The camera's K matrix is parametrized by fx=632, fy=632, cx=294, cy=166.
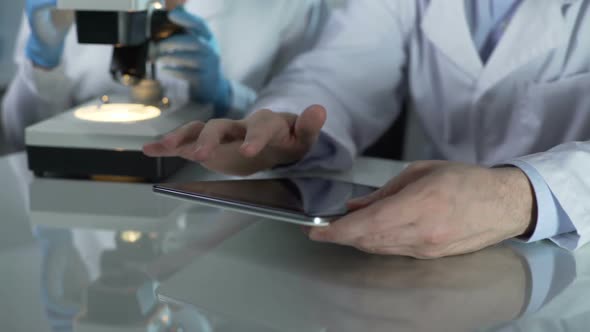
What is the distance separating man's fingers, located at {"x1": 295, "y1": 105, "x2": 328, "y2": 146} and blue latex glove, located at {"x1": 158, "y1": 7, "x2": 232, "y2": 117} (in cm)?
37

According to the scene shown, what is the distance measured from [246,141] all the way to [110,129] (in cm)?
29

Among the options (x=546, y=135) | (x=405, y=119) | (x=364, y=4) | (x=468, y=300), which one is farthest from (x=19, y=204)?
(x=405, y=119)

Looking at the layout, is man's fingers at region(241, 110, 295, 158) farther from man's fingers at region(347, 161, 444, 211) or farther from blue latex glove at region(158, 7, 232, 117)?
blue latex glove at region(158, 7, 232, 117)

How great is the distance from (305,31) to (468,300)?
127 centimetres

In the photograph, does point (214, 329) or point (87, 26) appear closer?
point (214, 329)

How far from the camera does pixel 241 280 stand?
2.20 ft

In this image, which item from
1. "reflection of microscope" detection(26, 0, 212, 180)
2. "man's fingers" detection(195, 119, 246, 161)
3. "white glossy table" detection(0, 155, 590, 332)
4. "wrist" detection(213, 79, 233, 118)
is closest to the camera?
"white glossy table" detection(0, 155, 590, 332)

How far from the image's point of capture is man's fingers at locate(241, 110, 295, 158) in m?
0.86

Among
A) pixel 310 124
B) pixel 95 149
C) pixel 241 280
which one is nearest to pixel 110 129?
pixel 95 149

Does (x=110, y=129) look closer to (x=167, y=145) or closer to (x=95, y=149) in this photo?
(x=95, y=149)

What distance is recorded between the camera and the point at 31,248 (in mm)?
754

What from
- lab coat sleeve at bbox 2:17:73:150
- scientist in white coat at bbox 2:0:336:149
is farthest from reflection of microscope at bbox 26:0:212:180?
lab coat sleeve at bbox 2:17:73:150

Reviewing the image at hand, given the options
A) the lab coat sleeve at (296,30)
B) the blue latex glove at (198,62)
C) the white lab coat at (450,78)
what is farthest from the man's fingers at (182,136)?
the lab coat sleeve at (296,30)

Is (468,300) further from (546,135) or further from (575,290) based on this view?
(546,135)
